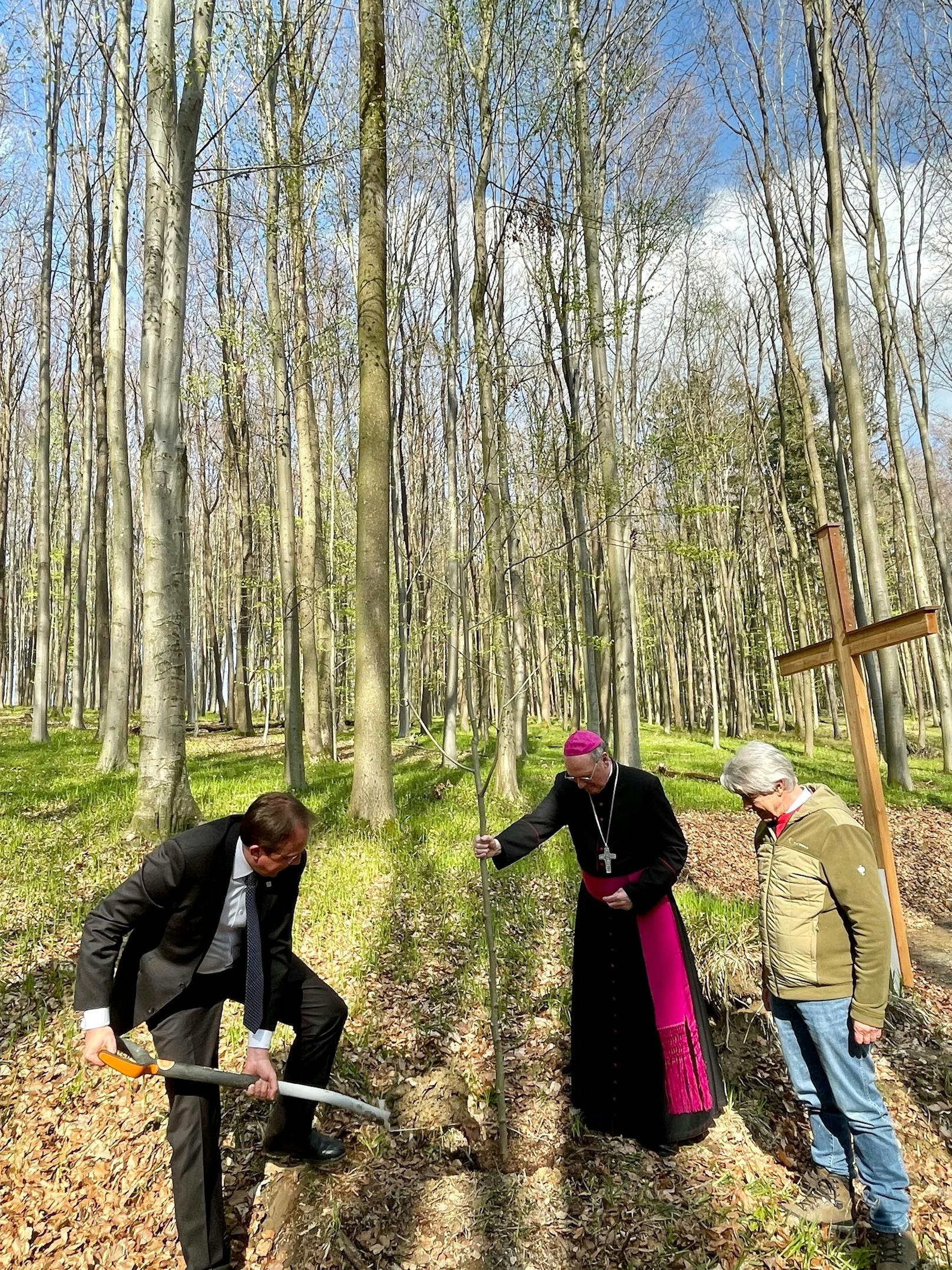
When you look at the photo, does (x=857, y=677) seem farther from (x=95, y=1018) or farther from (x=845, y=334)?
(x=845, y=334)

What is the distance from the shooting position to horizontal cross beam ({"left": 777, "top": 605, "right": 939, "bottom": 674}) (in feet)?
13.4

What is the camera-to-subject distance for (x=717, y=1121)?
12.4 feet

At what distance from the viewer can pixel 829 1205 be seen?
315 cm

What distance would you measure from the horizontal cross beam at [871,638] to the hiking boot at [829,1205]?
263 cm

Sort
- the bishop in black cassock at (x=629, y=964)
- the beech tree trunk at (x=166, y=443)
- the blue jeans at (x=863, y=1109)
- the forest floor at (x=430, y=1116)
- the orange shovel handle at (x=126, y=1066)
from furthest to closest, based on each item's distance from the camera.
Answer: the beech tree trunk at (x=166, y=443)
the bishop in black cassock at (x=629, y=964)
the forest floor at (x=430, y=1116)
the blue jeans at (x=863, y=1109)
the orange shovel handle at (x=126, y=1066)

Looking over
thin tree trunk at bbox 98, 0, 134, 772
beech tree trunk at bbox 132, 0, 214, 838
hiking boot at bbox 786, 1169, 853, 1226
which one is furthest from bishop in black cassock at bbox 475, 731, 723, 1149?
thin tree trunk at bbox 98, 0, 134, 772

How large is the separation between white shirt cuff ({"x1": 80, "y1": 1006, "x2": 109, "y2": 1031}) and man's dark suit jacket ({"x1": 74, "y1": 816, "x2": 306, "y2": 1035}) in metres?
0.03

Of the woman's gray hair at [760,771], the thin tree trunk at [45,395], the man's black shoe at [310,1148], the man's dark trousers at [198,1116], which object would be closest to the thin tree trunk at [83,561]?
the thin tree trunk at [45,395]

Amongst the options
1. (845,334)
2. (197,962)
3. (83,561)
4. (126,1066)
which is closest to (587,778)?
(197,962)

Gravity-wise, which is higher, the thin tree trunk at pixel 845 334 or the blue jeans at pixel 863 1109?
the thin tree trunk at pixel 845 334

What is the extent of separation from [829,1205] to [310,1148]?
2333mm

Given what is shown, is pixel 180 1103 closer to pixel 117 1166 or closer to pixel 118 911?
pixel 118 911

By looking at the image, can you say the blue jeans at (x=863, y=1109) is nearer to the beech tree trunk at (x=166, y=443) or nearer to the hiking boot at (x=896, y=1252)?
the hiking boot at (x=896, y=1252)

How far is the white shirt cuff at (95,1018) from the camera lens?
243 centimetres
